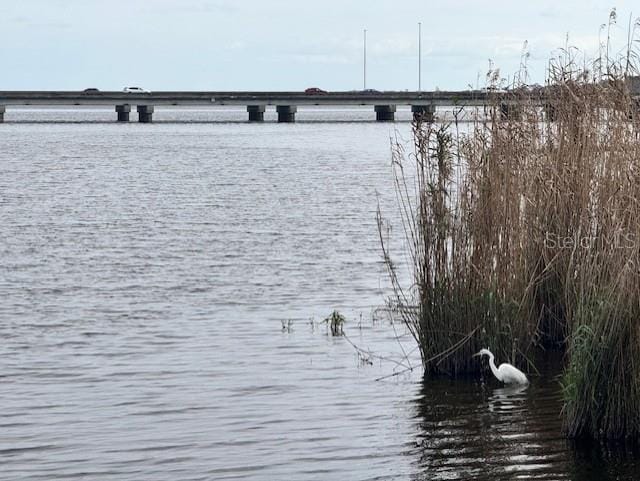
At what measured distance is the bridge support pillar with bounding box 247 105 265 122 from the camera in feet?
468

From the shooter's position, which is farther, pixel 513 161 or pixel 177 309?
pixel 177 309

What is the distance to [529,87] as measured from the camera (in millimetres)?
15641

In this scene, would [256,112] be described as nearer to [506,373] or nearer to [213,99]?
[213,99]

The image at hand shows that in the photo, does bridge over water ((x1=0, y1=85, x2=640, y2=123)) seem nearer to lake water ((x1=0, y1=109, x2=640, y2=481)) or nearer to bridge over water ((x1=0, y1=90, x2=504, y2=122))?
bridge over water ((x1=0, y1=90, x2=504, y2=122))

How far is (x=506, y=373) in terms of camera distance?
13.7 m

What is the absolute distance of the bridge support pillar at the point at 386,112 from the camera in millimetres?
139725

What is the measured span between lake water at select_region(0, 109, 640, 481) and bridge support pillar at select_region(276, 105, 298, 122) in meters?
106

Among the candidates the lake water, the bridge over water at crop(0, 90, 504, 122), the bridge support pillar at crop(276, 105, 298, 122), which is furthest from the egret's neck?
the bridge support pillar at crop(276, 105, 298, 122)

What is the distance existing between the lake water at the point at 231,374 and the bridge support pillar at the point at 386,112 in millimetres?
104952

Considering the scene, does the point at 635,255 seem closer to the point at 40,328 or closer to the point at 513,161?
the point at 513,161

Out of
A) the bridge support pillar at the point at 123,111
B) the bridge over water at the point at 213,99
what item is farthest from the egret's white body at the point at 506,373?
the bridge support pillar at the point at 123,111

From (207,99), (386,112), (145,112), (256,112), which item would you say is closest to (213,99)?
(207,99)

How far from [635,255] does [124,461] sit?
185 inches

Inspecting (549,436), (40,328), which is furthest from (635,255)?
(40,328)
